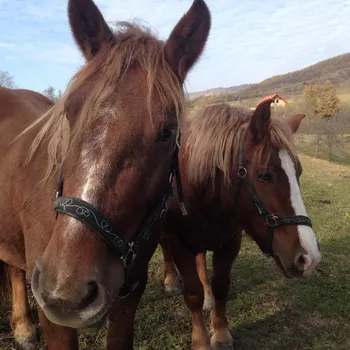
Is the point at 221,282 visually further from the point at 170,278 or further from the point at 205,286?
the point at 170,278

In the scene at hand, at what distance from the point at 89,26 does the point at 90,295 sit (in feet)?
4.32

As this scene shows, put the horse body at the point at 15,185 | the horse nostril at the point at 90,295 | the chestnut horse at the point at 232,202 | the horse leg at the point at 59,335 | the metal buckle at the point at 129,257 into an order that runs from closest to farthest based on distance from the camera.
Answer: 1. the horse nostril at the point at 90,295
2. the metal buckle at the point at 129,257
3. the horse leg at the point at 59,335
4. the horse body at the point at 15,185
5. the chestnut horse at the point at 232,202

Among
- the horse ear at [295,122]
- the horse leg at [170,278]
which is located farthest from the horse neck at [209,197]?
Result: the horse leg at [170,278]

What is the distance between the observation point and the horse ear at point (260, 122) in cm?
A: 288

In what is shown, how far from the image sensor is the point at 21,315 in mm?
3521

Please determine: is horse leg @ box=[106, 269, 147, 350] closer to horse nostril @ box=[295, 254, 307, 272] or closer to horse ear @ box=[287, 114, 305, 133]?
horse nostril @ box=[295, 254, 307, 272]

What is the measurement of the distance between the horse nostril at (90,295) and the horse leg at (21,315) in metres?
2.54

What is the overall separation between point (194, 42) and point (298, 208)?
1.55 metres

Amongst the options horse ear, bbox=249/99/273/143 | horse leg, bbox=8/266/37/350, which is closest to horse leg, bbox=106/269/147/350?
horse leg, bbox=8/266/37/350

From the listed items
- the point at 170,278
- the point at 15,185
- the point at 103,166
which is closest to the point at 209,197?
the point at 15,185

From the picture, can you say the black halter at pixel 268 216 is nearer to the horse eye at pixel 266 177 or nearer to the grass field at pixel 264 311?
the horse eye at pixel 266 177

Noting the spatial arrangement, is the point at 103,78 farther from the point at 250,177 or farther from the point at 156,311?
the point at 156,311

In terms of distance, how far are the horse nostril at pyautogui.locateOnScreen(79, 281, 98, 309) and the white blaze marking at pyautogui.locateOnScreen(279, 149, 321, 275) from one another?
72.1 inches

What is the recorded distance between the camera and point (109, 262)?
143 centimetres
